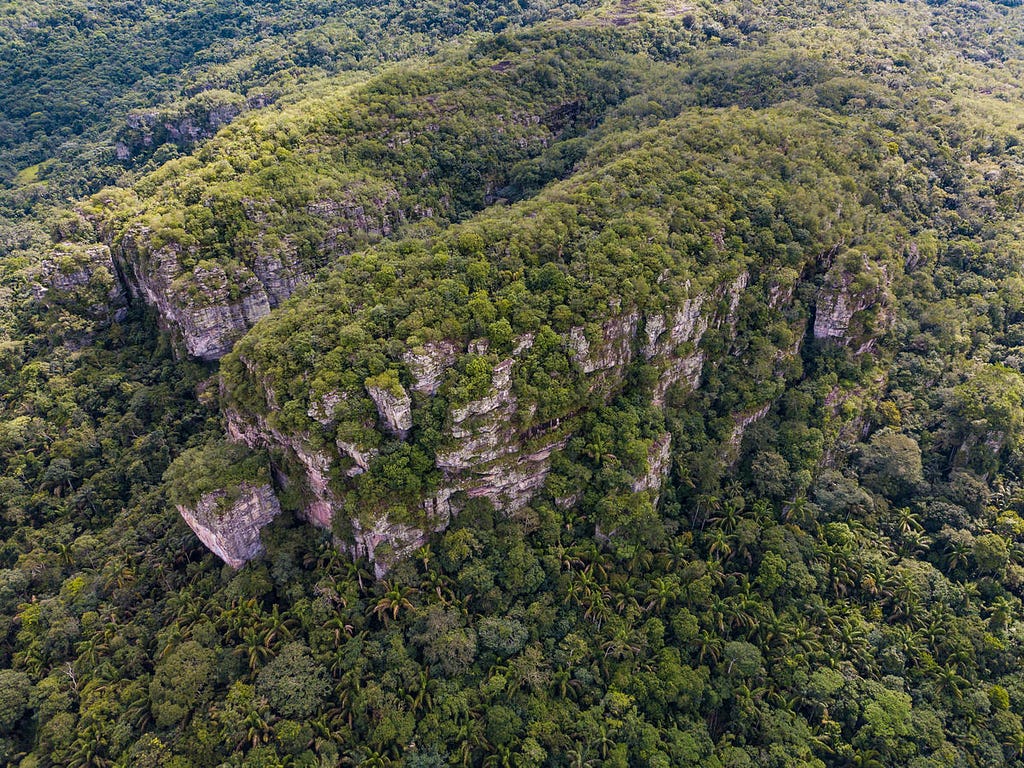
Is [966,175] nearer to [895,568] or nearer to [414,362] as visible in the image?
[895,568]

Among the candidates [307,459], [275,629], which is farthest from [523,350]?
[275,629]

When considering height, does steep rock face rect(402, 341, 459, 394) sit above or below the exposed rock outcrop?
above

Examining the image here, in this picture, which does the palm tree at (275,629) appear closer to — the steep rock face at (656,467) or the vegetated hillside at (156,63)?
the steep rock face at (656,467)

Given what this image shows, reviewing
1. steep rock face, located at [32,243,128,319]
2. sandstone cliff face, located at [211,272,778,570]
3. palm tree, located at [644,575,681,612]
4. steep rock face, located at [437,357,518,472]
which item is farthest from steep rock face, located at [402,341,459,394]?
steep rock face, located at [32,243,128,319]

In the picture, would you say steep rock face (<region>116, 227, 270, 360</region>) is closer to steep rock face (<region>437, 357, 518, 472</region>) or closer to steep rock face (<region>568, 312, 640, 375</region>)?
steep rock face (<region>437, 357, 518, 472</region>)

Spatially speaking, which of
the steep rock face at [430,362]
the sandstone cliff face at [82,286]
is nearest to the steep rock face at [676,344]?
the steep rock face at [430,362]

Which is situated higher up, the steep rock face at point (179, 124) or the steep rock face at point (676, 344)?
the steep rock face at point (179, 124)
